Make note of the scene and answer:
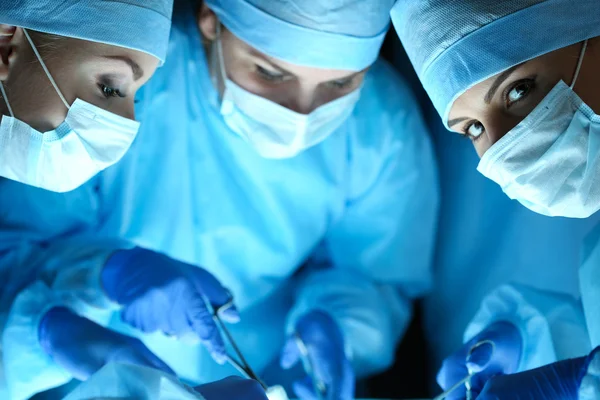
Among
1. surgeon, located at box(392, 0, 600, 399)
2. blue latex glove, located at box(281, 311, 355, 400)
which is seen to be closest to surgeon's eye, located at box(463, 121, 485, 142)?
surgeon, located at box(392, 0, 600, 399)

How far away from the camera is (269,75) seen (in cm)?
144

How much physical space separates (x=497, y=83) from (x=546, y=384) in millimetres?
519

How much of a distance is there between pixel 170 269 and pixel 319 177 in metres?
0.50

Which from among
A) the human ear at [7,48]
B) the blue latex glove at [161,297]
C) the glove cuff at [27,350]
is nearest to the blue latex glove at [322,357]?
the blue latex glove at [161,297]

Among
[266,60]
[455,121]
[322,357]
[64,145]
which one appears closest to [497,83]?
[455,121]

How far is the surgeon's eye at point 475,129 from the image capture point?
3.84ft

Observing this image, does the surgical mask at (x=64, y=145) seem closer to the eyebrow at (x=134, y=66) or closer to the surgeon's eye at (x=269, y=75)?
the eyebrow at (x=134, y=66)

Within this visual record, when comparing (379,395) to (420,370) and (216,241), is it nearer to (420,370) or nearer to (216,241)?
(420,370)

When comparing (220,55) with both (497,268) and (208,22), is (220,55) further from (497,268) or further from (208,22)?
(497,268)

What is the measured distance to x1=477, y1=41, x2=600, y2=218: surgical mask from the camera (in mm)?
1041

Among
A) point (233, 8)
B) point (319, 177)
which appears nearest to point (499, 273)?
point (319, 177)

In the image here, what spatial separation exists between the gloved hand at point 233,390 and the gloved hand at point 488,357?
447mm

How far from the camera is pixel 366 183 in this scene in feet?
5.83

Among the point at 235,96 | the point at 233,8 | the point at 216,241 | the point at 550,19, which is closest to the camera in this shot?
the point at 550,19
